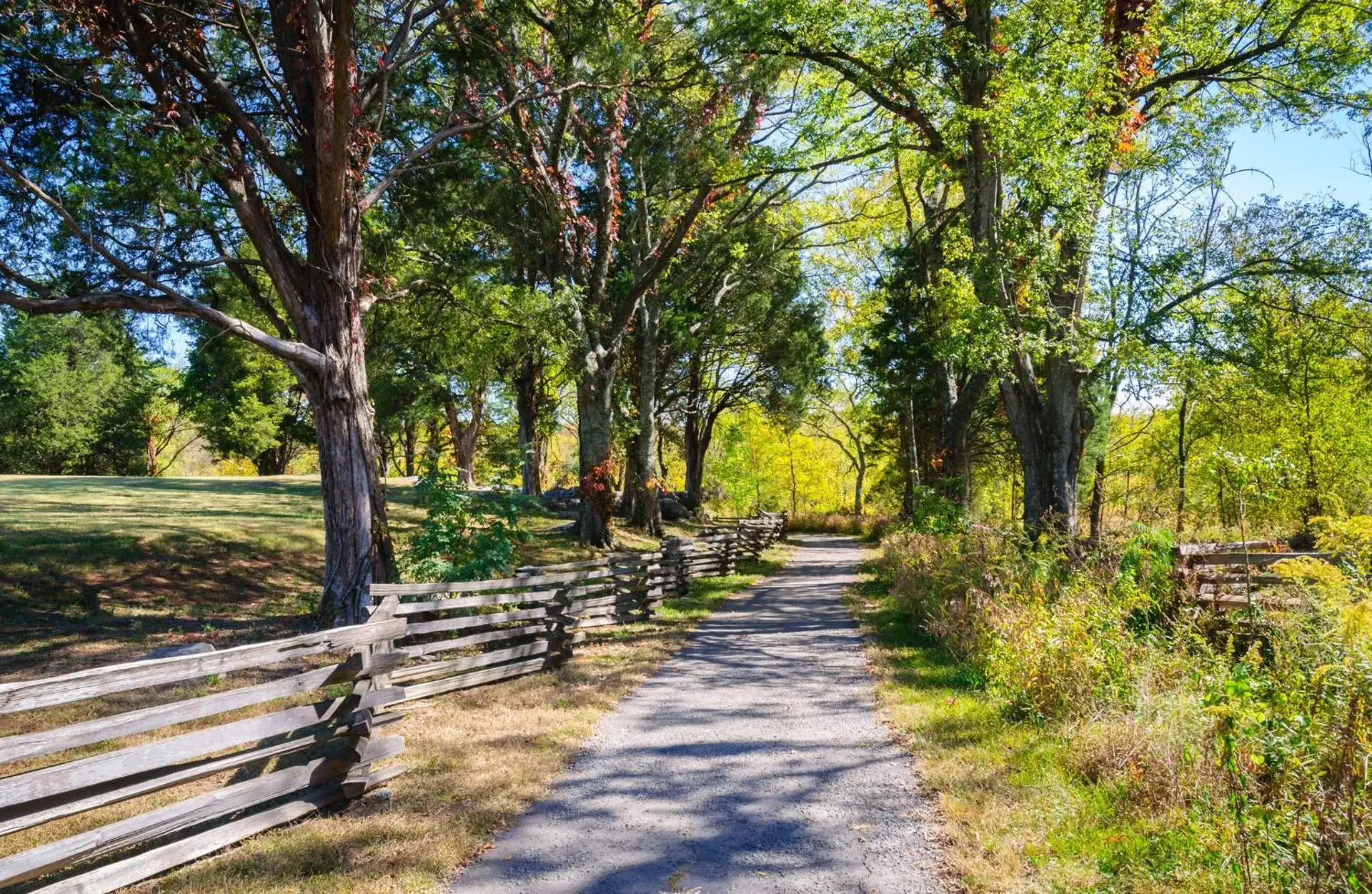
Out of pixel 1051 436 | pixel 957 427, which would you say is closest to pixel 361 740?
pixel 1051 436

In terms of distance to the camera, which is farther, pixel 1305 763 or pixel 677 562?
pixel 677 562

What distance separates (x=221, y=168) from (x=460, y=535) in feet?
18.9

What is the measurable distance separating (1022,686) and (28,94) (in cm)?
1374

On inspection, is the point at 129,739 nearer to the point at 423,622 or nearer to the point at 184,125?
the point at 423,622

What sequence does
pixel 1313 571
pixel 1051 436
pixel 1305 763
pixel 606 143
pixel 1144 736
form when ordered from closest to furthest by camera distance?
pixel 1305 763, pixel 1144 736, pixel 1313 571, pixel 1051 436, pixel 606 143

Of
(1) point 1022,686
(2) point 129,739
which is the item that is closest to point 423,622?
(2) point 129,739

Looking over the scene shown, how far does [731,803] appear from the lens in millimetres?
5500

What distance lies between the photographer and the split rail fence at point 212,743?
3832mm

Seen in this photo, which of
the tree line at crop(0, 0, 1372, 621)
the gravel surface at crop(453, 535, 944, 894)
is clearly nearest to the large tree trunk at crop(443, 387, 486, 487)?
the tree line at crop(0, 0, 1372, 621)

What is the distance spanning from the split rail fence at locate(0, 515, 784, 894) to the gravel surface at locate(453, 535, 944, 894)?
1.58 metres

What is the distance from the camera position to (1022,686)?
7180 mm

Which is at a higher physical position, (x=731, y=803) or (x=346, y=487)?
(x=346, y=487)

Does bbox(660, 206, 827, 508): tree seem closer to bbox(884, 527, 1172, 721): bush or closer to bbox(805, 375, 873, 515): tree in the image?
bbox(805, 375, 873, 515): tree

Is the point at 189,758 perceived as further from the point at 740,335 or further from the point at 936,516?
the point at 740,335
